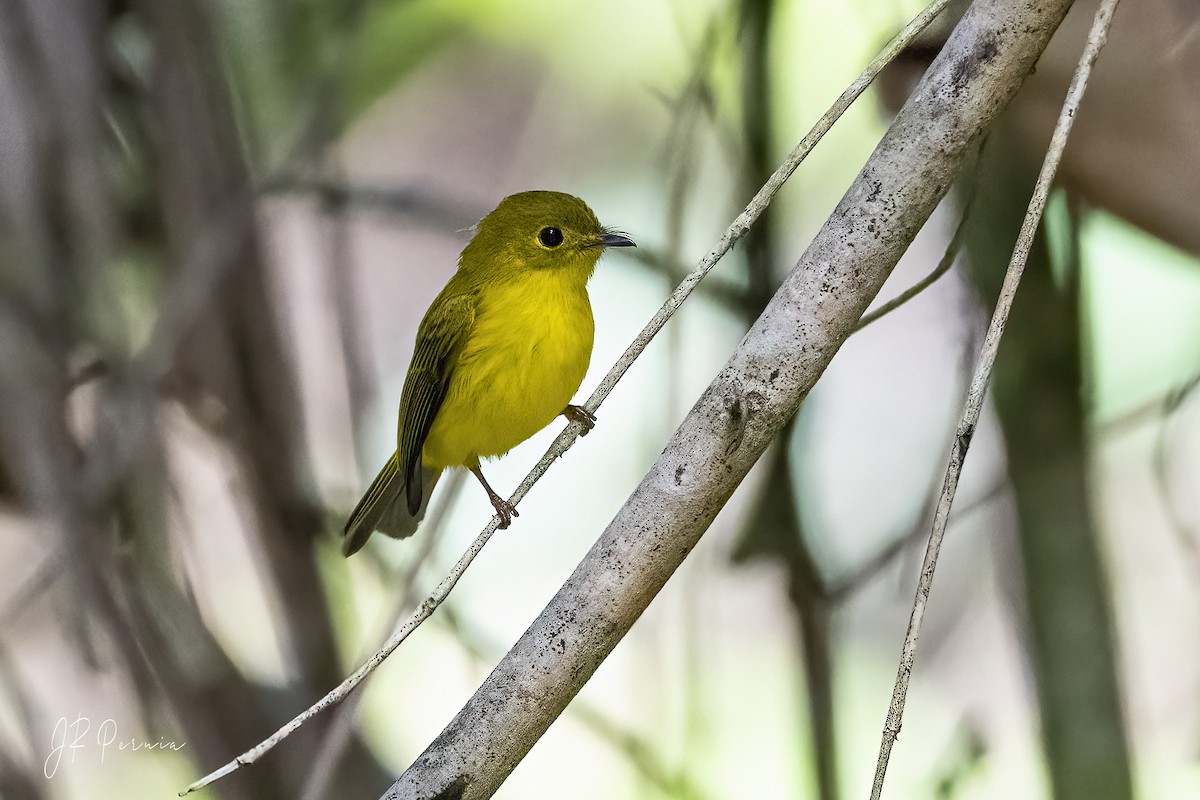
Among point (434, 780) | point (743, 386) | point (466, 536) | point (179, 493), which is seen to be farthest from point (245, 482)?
point (743, 386)

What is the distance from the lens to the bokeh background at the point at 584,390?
152 centimetres

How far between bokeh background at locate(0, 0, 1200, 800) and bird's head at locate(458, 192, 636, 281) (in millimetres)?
301

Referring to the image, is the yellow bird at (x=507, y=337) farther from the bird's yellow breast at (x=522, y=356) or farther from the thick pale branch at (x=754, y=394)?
the thick pale branch at (x=754, y=394)

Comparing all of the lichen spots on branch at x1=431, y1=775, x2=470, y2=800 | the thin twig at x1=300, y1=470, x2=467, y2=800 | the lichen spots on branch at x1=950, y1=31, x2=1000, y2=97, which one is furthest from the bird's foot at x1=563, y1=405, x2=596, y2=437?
the lichen spots on branch at x1=950, y1=31, x2=1000, y2=97

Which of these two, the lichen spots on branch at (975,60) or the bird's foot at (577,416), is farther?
the bird's foot at (577,416)

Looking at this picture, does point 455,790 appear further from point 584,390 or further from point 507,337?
point 584,390

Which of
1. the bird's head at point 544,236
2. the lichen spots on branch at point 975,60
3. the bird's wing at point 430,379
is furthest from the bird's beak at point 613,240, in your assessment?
the lichen spots on branch at point 975,60

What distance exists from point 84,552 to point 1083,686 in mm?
1707

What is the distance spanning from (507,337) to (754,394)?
58 centimetres

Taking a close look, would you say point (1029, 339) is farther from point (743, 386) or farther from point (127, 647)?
point (127, 647)

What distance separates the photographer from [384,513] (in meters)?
1.57

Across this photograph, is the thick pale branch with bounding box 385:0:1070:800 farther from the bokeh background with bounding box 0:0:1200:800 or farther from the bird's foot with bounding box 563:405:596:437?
the bokeh background with bounding box 0:0:1200:800

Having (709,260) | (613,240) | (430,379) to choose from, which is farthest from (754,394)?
(430,379)

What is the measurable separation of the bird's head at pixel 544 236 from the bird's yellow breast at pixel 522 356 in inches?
0.8
